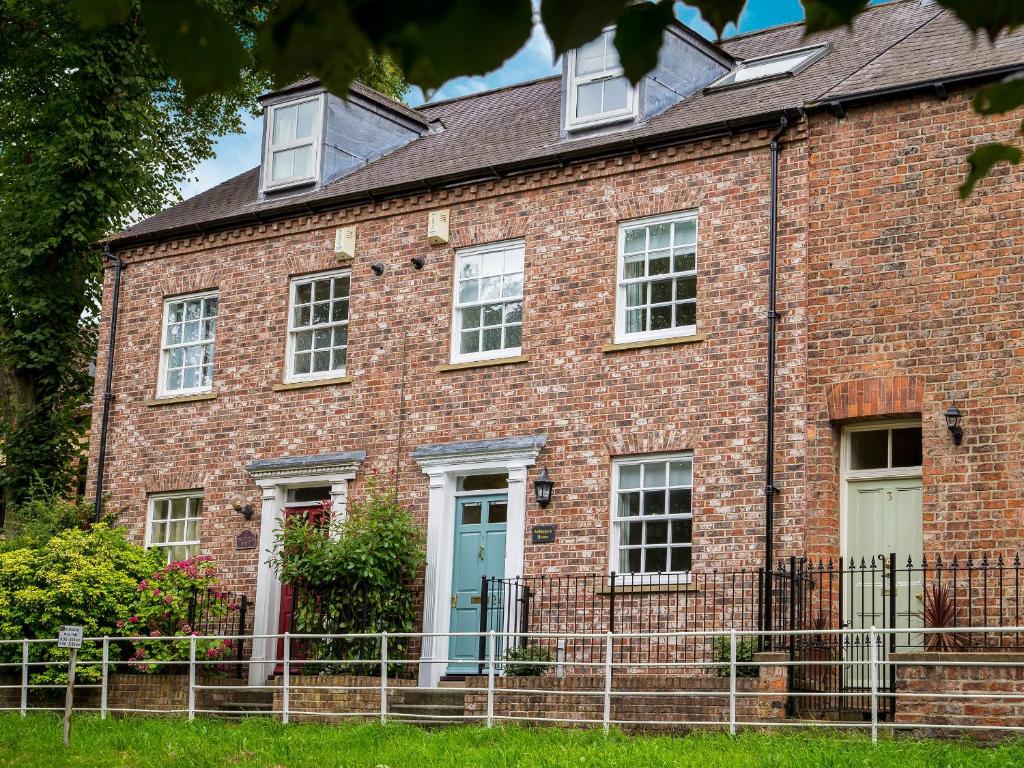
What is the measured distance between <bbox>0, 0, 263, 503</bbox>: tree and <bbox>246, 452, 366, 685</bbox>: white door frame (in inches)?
243

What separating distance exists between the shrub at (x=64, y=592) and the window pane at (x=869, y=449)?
30.1 ft

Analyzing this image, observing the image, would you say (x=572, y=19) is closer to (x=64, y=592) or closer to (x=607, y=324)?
(x=607, y=324)

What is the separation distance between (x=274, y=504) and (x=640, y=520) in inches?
220

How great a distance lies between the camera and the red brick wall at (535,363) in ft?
53.4

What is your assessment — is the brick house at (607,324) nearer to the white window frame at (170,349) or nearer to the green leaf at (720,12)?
the white window frame at (170,349)

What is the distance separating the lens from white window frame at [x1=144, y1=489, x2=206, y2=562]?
814 inches

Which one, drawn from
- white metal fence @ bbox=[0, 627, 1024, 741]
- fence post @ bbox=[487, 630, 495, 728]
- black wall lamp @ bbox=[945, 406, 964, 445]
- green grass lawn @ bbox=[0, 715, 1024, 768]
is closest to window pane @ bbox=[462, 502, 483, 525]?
white metal fence @ bbox=[0, 627, 1024, 741]

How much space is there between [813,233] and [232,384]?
8580mm

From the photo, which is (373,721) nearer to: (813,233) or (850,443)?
(850,443)

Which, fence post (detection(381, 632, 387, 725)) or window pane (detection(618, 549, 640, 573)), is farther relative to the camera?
window pane (detection(618, 549, 640, 573))

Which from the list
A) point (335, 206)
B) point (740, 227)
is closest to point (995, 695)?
point (740, 227)

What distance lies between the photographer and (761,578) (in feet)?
49.5

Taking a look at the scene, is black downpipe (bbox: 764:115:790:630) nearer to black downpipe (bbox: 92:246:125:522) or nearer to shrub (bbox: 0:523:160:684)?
shrub (bbox: 0:523:160:684)

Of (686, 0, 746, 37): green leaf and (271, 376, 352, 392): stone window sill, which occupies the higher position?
(271, 376, 352, 392): stone window sill
